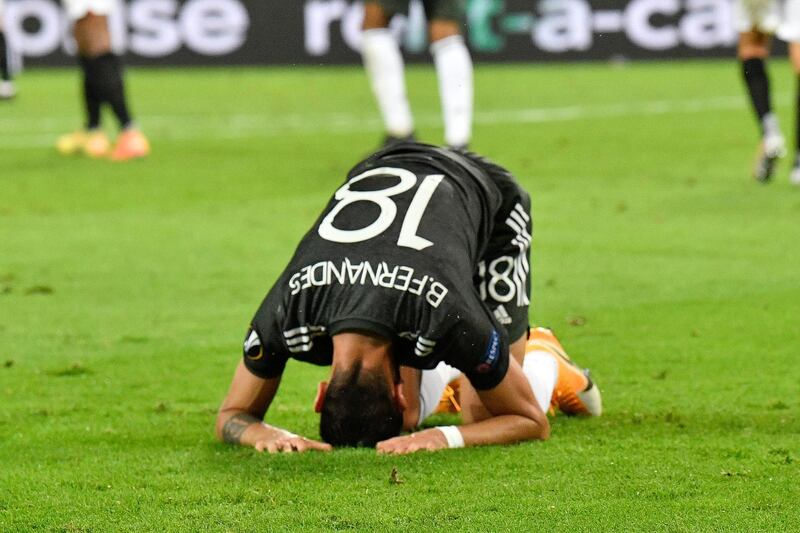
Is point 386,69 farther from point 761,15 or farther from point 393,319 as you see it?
point 393,319

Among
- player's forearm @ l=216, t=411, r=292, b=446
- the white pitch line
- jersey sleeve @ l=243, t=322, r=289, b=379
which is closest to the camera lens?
jersey sleeve @ l=243, t=322, r=289, b=379

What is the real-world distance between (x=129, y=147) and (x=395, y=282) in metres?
7.89

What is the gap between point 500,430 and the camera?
4273mm

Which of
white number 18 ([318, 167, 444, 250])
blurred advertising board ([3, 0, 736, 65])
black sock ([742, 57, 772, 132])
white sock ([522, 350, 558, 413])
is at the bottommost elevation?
blurred advertising board ([3, 0, 736, 65])

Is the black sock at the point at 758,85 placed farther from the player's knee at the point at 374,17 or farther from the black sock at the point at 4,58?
the black sock at the point at 4,58

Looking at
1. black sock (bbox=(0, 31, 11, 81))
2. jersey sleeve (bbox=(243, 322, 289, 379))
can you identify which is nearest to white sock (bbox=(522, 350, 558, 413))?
jersey sleeve (bbox=(243, 322, 289, 379))

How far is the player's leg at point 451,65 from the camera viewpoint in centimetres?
934

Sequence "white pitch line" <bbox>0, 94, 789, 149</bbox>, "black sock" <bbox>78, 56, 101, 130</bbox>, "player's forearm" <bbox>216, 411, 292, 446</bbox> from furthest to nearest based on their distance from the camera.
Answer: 1. "white pitch line" <bbox>0, 94, 789, 149</bbox>
2. "black sock" <bbox>78, 56, 101, 130</bbox>
3. "player's forearm" <bbox>216, 411, 292, 446</bbox>

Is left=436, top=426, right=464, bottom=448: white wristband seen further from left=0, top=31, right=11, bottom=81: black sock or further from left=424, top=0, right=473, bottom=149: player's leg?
left=0, top=31, right=11, bottom=81: black sock

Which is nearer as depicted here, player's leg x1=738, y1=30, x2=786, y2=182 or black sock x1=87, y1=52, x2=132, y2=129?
player's leg x1=738, y1=30, x2=786, y2=182

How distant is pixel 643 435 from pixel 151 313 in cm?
270

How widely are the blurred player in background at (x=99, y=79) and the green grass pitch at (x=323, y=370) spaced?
0.20 metres

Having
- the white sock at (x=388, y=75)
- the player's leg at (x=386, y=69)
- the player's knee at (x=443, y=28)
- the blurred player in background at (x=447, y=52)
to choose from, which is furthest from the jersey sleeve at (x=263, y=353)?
the white sock at (x=388, y=75)

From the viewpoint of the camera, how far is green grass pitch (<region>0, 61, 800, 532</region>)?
382 centimetres
